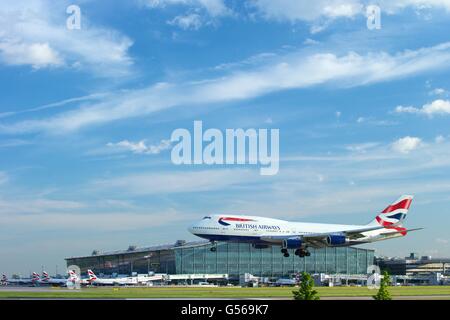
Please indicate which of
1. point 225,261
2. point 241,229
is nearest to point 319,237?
point 241,229

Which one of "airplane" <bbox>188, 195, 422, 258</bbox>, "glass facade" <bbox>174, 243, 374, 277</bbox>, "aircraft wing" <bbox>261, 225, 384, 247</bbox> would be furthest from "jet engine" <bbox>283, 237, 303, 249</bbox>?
"glass facade" <bbox>174, 243, 374, 277</bbox>

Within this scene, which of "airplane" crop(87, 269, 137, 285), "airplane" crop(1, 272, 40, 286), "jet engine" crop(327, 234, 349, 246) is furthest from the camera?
"airplane" crop(1, 272, 40, 286)

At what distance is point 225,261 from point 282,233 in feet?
78.8

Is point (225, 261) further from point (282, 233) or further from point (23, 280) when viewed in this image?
point (23, 280)

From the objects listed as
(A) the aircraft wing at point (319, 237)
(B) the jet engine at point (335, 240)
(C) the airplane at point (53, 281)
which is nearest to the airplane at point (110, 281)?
(C) the airplane at point (53, 281)

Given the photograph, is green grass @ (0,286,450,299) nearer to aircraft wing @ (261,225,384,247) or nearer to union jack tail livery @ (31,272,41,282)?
aircraft wing @ (261,225,384,247)

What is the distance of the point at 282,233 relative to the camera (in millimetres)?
122688

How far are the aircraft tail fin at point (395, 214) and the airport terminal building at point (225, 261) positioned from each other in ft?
39.6

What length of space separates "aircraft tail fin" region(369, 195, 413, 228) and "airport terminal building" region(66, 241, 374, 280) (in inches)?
475

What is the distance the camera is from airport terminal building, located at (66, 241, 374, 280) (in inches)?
5600

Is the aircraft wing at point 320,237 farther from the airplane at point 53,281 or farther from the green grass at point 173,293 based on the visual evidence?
the airplane at point 53,281

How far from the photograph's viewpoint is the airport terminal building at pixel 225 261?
5600 inches

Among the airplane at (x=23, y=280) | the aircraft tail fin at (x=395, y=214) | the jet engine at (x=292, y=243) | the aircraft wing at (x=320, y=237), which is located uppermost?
the aircraft tail fin at (x=395, y=214)
